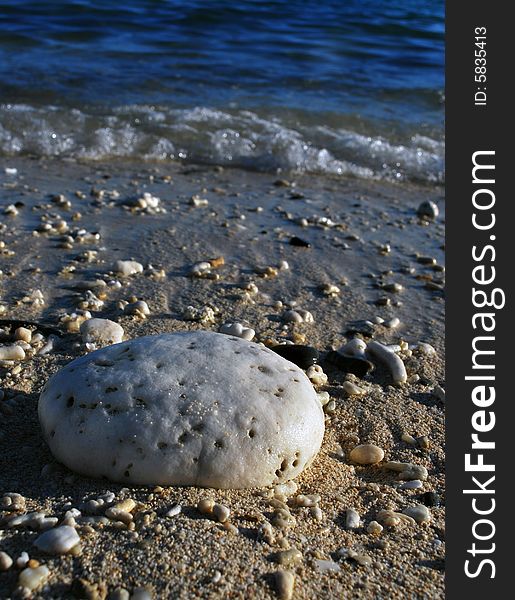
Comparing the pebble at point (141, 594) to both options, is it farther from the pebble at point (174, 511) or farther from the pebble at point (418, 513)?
the pebble at point (418, 513)

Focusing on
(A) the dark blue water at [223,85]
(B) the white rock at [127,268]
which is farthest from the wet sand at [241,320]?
(A) the dark blue water at [223,85]

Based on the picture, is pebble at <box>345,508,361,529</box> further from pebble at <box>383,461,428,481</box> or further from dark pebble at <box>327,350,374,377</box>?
dark pebble at <box>327,350,374,377</box>

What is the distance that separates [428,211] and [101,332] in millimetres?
3484

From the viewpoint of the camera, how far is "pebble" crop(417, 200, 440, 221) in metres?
6.04

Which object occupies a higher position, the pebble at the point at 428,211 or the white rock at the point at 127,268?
the white rock at the point at 127,268

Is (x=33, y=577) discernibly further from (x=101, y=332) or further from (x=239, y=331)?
(x=239, y=331)

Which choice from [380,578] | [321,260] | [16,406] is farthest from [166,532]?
[321,260]

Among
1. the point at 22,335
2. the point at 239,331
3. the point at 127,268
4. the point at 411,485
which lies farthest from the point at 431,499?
the point at 127,268

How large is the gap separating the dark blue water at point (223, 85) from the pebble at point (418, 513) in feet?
16.4

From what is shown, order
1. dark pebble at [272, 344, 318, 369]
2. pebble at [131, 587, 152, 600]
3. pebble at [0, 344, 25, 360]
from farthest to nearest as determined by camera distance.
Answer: dark pebble at [272, 344, 318, 369], pebble at [0, 344, 25, 360], pebble at [131, 587, 152, 600]

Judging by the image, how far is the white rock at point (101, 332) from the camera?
342 cm

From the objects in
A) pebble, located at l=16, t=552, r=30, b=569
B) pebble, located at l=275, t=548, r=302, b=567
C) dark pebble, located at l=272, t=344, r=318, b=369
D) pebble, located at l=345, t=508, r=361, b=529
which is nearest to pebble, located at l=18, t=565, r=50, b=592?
Answer: pebble, located at l=16, t=552, r=30, b=569

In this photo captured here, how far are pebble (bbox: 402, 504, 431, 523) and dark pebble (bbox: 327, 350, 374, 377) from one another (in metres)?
0.99

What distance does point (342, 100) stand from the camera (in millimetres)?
9234
